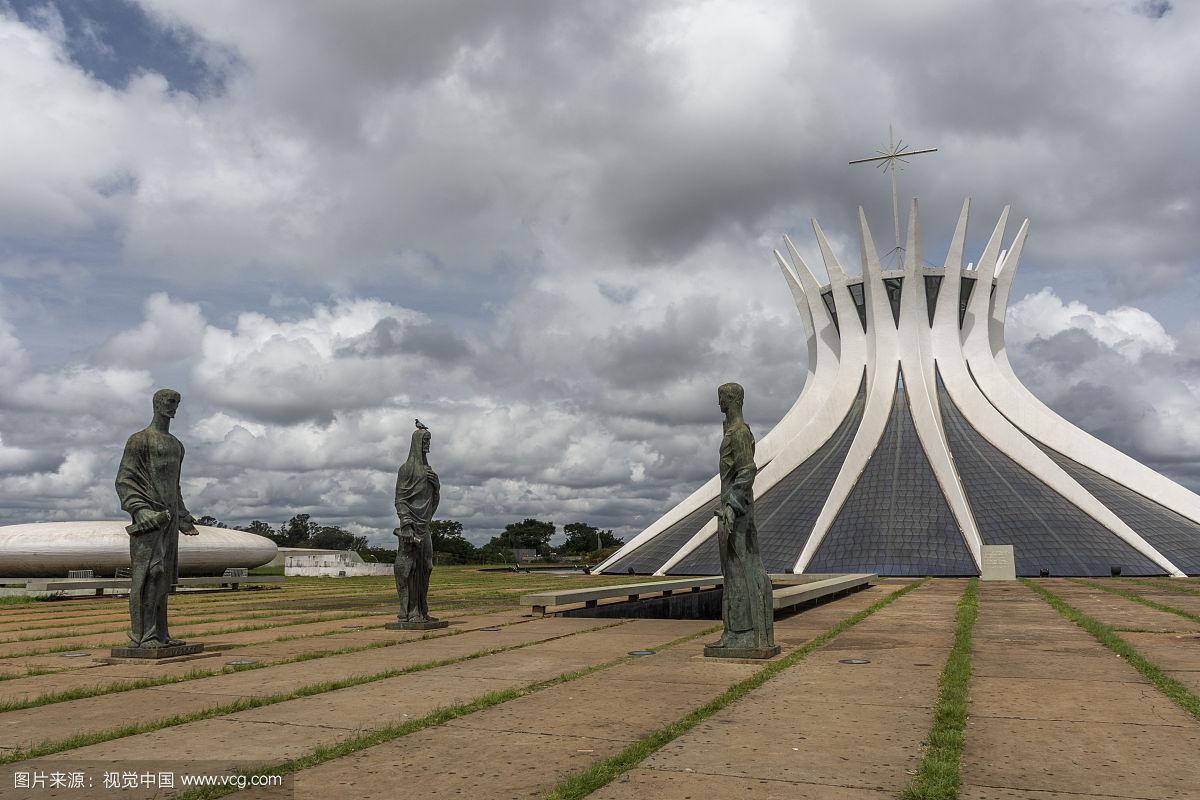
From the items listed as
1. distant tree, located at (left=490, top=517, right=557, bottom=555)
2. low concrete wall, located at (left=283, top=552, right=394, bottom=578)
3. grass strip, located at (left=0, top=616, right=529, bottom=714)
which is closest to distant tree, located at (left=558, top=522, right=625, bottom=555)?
distant tree, located at (left=490, top=517, right=557, bottom=555)

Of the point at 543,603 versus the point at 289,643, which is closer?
the point at 289,643

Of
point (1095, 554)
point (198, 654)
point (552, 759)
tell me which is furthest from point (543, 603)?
point (1095, 554)

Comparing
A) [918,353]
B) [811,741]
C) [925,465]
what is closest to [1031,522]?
[925,465]

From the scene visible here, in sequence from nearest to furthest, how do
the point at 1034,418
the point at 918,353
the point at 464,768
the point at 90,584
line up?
the point at 464,768, the point at 90,584, the point at 1034,418, the point at 918,353

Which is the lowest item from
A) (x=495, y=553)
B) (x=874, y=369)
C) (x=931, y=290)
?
(x=495, y=553)

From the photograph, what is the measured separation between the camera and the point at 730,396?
8430 millimetres

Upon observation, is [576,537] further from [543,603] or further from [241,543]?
[543,603]

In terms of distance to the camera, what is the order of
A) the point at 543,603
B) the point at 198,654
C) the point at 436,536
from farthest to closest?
the point at 436,536, the point at 543,603, the point at 198,654

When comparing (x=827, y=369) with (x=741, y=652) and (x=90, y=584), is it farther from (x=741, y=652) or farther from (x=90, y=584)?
(x=741, y=652)

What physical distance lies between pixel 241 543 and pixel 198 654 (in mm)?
27022

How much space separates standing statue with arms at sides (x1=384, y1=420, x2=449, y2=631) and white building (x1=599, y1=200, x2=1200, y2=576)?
50.1ft

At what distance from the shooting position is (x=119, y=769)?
14.2 feet

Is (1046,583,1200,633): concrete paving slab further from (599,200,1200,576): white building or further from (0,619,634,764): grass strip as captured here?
(599,200,1200,576): white building

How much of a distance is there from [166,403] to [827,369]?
37.7 m
